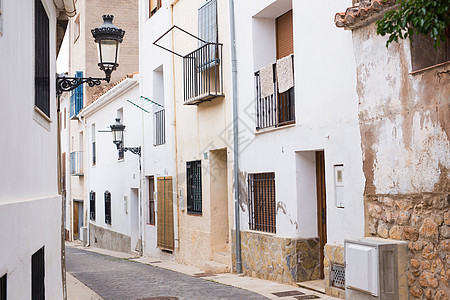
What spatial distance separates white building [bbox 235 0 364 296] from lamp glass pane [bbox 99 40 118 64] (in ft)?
10.1

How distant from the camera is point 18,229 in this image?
16.1ft

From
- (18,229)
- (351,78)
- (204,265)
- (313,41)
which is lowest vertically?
(204,265)

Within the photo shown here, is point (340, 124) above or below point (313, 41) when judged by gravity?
below

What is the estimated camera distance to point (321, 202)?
9.97m

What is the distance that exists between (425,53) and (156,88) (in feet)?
36.6

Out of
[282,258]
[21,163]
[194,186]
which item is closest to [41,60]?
[21,163]

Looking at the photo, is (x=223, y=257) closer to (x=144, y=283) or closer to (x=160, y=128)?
(x=144, y=283)

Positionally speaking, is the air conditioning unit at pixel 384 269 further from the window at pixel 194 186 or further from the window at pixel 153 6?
the window at pixel 153 6

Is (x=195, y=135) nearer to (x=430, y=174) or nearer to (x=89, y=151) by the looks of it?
(x=430, y=174)

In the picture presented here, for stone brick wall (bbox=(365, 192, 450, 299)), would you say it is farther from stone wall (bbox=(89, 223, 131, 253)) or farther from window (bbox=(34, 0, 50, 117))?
stone wall (bbox=(89, 223, 131, 253))

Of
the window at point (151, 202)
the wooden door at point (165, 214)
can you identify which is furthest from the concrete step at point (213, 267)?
the window at point (151, 202)

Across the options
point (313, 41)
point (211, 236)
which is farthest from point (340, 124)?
point (211, 236)

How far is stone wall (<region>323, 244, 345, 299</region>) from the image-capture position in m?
8.51

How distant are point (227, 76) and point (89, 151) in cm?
1467
